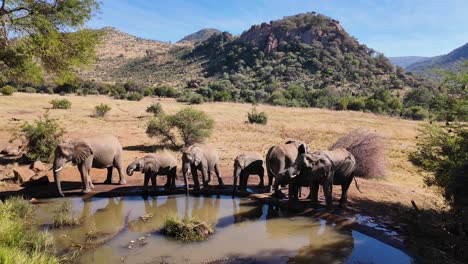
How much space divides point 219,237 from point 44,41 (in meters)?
8.95

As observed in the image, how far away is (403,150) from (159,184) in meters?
17.0

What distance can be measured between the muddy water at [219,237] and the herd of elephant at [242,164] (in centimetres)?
93

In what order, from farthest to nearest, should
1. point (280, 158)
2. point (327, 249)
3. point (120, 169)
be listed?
1. point (120, 169)
2. point (280, 158)
3. point (327, 249)

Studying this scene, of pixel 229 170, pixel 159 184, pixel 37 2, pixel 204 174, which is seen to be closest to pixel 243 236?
pixel 204 174

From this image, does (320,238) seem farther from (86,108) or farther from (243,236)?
(86,108)

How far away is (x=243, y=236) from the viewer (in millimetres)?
9398

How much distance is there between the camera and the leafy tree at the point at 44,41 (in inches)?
493

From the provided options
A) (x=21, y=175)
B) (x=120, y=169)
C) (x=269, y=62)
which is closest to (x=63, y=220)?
(x=120, y=169)

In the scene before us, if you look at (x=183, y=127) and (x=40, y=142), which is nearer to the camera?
(x=40, y=142)

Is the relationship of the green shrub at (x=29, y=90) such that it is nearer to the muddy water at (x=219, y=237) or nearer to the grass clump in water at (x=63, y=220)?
the muddy water at (x=219, y=237)

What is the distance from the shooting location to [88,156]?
12844 millimetres

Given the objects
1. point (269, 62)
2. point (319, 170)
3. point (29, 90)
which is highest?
point (269, 62)

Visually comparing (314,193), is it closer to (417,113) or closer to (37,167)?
(37,167)

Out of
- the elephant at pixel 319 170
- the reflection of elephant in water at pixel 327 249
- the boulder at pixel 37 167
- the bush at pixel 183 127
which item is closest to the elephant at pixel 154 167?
the elephant at pixel 319 170
